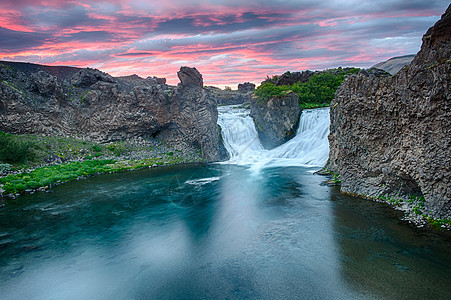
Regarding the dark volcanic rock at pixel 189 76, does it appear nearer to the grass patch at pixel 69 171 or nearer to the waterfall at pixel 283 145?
the waterfall at pixel 283 145

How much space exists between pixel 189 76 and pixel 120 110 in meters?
11.1

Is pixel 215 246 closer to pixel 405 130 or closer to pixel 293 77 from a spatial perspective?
pixel 405 130

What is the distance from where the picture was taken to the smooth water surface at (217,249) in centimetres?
939

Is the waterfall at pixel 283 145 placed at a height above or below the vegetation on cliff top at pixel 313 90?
below

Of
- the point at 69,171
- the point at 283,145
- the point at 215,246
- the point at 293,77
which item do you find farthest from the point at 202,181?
the point at 293,77

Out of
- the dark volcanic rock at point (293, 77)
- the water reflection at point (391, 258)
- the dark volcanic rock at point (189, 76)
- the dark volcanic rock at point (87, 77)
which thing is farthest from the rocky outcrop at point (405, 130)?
the dark volcanic rock at point (293, 77)

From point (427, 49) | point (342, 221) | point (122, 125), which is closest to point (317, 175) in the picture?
point (342, 221)

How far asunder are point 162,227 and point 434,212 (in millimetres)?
13905

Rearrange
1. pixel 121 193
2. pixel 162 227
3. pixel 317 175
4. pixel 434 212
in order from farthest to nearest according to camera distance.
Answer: pixel 317 175
pixel 121 193
pixel 162 227
pixel 434 212

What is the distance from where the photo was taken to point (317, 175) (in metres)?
25.2

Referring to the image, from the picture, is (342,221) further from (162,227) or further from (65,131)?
(65,131)

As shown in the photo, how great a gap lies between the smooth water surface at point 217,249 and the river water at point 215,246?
48 mm

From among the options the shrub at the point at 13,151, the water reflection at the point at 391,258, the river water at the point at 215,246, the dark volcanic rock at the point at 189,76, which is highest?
the dark volcanic rock at the point at 189,76

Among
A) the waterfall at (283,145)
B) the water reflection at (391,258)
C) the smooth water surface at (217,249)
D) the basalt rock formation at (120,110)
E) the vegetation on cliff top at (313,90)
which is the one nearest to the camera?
the water reflection at (391,258)
